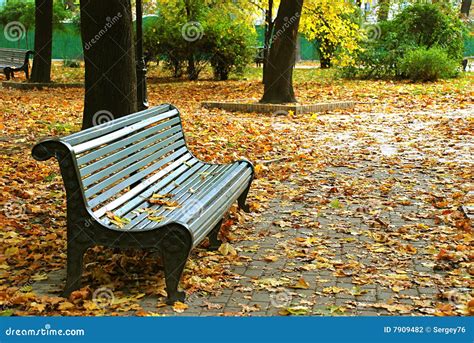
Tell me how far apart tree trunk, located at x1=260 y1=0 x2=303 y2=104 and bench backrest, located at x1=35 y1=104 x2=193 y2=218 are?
9.21 metres

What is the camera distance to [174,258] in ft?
15.4

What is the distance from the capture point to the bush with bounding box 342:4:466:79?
24.7 m

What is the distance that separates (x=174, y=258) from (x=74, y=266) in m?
0.72

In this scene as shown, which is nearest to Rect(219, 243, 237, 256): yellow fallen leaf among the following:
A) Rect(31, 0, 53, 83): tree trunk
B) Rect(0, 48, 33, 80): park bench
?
Rect(31, 0, 53, 83): tree trunk

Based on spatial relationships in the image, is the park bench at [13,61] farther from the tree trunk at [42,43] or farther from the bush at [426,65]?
the bush at [426,65]

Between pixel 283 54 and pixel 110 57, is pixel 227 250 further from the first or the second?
pixel 283 54

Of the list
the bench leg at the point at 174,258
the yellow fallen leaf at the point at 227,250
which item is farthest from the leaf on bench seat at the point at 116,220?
the yellow fallen leaf at the point at 227,250

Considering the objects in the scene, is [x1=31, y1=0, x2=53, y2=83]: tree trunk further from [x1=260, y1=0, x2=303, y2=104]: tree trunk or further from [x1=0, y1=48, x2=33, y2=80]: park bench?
[x1=260, y1=0, x2=303, y2=104]: tree trunk

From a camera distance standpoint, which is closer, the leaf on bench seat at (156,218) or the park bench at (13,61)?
the leaf on bench seat at (156,218)

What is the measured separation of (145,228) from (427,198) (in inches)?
153

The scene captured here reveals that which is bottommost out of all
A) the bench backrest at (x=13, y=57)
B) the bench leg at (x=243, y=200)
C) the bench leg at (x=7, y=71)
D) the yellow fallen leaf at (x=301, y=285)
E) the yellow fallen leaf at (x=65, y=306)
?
the yellow fallen leaf at (x=65, y=306)

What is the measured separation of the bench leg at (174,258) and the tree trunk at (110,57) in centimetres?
414

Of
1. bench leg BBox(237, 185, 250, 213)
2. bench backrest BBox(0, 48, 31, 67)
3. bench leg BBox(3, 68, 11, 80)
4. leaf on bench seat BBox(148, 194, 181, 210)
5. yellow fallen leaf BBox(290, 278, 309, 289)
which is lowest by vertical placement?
yellow fallen leaf BBox(290, 278, 309, 289)

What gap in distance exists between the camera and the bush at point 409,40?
24656mm
